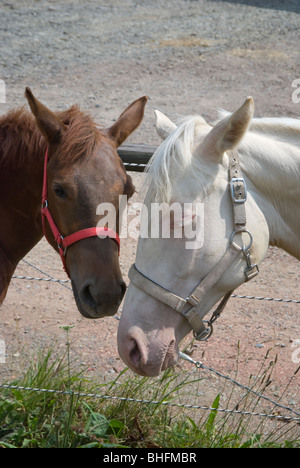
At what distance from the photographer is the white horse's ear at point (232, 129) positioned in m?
2.02

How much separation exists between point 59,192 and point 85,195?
0.45 feet

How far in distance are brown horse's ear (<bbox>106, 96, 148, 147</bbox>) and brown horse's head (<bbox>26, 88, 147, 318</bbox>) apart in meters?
0.16

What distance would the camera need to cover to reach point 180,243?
6.97ft

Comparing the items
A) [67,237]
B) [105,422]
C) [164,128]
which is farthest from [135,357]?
[164,128]

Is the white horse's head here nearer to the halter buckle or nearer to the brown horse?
the halter buckle

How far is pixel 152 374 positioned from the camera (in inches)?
86.3

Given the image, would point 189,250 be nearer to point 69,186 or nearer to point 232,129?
point 232,129

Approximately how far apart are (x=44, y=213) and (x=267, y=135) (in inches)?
42.1

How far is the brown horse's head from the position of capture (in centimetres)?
253

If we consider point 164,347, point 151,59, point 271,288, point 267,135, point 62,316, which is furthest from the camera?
point 151,59

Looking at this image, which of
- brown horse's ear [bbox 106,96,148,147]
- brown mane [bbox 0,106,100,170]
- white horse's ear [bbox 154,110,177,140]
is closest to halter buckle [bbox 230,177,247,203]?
white horse's ear [bbox 154,110,177,140]

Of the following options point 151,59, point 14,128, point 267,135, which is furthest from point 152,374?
point 151,59

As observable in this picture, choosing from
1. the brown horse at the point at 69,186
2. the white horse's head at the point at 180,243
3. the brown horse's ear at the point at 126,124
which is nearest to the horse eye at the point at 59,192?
the brown horse at the point at 69,186
